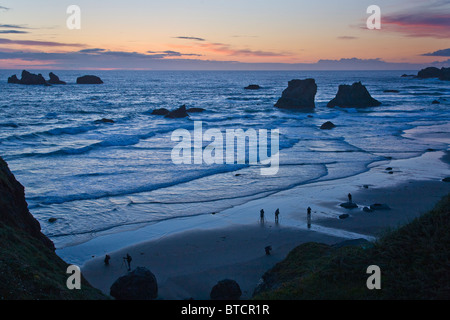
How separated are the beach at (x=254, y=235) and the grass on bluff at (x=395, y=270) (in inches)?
38.2

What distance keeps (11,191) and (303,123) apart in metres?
46.0

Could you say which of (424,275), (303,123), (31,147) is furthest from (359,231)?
(303,123)

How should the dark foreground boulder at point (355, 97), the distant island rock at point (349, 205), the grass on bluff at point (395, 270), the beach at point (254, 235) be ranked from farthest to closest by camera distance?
1. the dark foreground boulder at point (355, 97)
2. the distant island rock at point (349, 205)
3. the beach at point (254, 235)
4. the grass on bluff at point (395, 270)

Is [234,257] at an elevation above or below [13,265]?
below

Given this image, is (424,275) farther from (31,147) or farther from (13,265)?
(31,147)

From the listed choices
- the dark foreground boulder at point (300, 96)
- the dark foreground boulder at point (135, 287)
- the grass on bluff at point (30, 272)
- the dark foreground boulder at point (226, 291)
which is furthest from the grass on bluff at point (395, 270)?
the dark foreground boulder at point (300, 96)

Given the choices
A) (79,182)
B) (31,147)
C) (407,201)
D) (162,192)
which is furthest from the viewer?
(31,147)

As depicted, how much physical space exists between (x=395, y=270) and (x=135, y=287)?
20.0ft

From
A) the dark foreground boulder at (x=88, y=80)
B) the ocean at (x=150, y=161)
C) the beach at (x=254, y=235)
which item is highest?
the dark foreground boulder at (x=88, y=80)

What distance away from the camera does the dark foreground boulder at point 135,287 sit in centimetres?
976

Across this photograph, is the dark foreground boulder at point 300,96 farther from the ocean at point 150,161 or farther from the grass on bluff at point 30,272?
the grass on bluff at point 30,272

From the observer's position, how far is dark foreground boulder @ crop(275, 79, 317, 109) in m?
71.1

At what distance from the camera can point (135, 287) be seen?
385 inches
